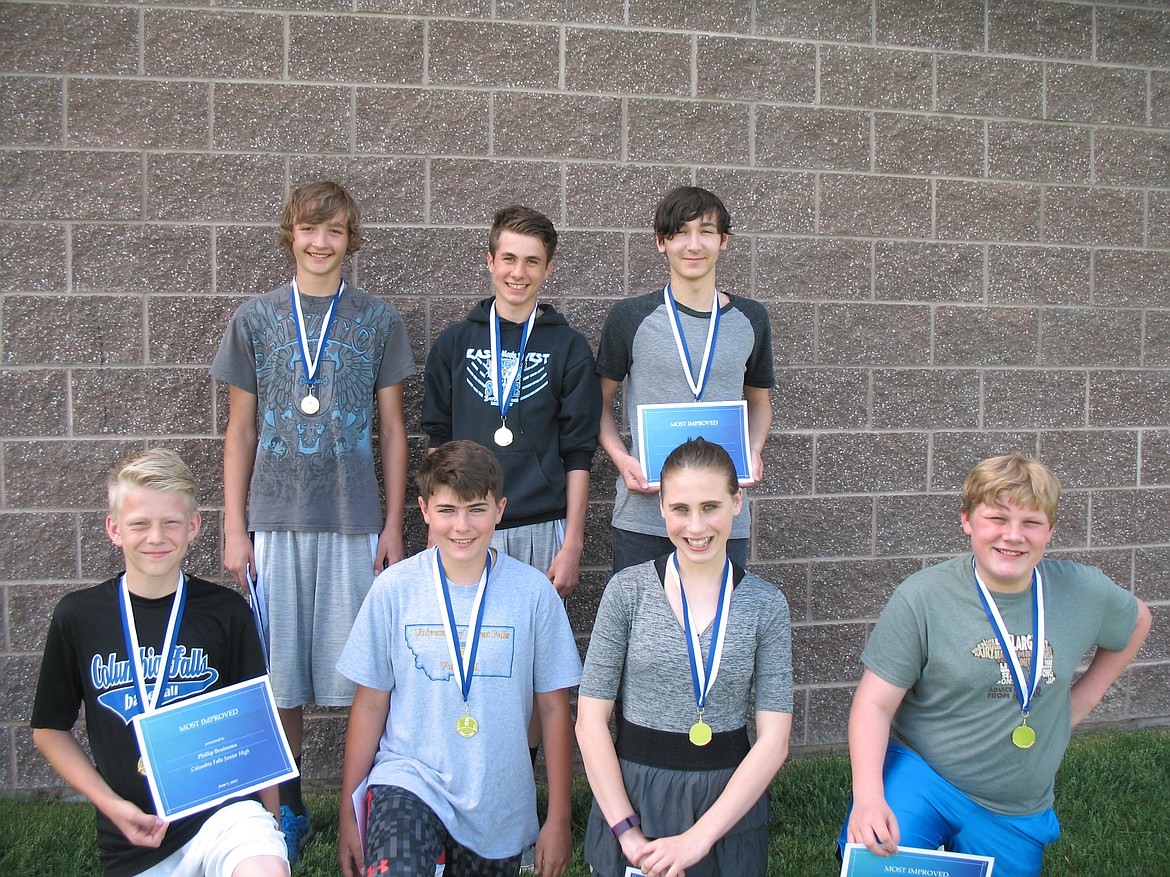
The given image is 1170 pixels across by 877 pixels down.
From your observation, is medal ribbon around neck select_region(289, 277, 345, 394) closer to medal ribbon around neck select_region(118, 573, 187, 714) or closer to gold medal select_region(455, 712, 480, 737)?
medal ribbon around neck select_region(118, 573, 187, 714)

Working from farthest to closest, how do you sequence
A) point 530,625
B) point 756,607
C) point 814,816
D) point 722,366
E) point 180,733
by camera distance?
point 814,816
point 722,366
point 530,625
point 756,607
point 180,733

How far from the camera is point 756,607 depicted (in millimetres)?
2479

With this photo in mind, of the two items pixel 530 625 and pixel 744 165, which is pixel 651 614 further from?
pixel 744 165

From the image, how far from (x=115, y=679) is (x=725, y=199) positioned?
113 inches

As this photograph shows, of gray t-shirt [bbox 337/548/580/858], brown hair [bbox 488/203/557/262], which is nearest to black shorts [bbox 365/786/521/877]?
gray t-shirt [bbox 337/548/580/858]

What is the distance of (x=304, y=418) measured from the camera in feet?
10.3

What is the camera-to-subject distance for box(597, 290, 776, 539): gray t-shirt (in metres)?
3.22

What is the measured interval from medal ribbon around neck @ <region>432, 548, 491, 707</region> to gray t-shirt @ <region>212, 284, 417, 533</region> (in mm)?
674

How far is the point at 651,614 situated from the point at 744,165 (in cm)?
223

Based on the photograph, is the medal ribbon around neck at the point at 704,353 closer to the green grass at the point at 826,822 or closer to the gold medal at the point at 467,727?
the gold medal at the point at 467,727

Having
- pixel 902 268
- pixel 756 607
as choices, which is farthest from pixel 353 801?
pixel 902 268

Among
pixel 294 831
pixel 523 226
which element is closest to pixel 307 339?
pixel 523 226

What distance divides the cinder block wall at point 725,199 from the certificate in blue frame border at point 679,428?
85cm

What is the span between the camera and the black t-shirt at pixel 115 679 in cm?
236
